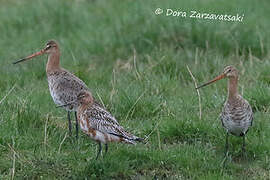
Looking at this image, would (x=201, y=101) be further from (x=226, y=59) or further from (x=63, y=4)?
(x=63, y=4)

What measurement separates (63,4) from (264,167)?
23.2 feet

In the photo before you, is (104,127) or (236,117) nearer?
(104,127)

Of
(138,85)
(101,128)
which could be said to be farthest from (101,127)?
(138,85)

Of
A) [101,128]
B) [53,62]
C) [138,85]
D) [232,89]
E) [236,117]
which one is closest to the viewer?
[101,128]

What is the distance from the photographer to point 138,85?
9.25 metres

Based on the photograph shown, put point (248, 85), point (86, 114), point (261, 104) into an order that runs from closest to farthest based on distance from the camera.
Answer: point (86, 114), point (261, 104), point (248, 85)

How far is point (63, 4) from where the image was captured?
43.6ft

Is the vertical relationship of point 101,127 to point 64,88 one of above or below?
below

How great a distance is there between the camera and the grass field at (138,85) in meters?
7.20

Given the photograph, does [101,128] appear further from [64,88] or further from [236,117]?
[236,117]

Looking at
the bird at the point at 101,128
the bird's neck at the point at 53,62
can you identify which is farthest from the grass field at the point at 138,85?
the bird's neck at the point at 53,62

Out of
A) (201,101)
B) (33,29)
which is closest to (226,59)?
(201,101)

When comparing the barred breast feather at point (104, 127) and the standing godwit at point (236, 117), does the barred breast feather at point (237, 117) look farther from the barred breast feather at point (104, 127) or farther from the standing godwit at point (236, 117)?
the barred breast feather at point (104, 127)

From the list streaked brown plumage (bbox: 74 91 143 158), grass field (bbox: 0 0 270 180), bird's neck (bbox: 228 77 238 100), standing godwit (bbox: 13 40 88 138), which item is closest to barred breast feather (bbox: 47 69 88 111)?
standing godwit (bbox: 13 40 88 138)
